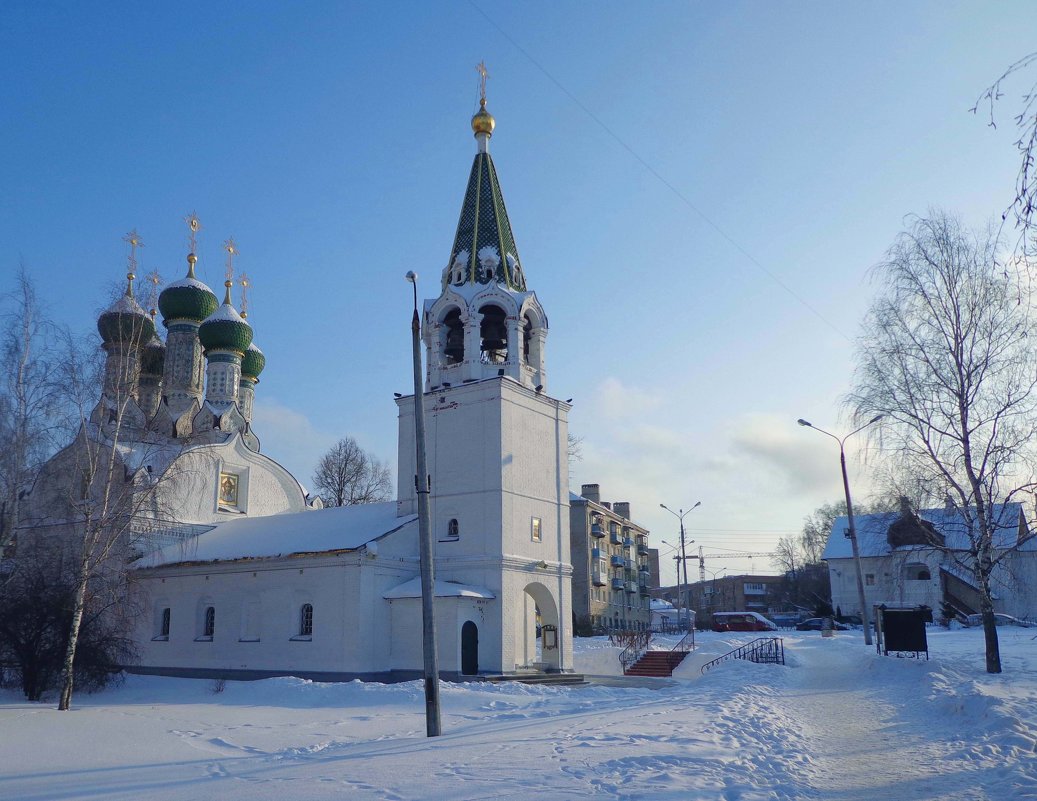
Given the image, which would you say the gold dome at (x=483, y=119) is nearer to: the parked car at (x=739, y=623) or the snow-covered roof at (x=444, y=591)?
the snow-covered roof at (x=444, y=591)

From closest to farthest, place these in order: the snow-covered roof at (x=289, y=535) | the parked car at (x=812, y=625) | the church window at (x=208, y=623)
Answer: the snow-covered roof at (x=289, y=535) < the church window at (x=208, y=623) < the parked car at (x=812, y=625)

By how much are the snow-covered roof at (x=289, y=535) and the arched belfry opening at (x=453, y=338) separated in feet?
17.0

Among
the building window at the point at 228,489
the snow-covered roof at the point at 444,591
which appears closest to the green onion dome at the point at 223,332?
the building window at the point at 228,489

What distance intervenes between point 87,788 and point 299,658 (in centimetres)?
1636

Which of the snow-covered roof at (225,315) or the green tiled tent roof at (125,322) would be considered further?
the snow-covered roof at (225,315)

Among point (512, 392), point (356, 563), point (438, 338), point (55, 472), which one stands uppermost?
point (438, 338)

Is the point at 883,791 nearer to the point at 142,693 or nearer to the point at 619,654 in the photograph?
the point at 142,693

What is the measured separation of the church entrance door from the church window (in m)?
8.66

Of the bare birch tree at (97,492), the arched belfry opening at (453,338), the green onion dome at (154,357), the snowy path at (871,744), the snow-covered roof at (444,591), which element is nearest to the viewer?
the snowy path at (871,744)

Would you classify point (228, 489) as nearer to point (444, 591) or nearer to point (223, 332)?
point (223, 332)

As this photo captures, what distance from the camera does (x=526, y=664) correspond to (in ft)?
82.8

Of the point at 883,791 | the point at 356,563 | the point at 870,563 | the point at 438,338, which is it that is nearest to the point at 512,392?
the point at 438,338

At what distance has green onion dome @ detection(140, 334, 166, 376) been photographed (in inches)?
1305

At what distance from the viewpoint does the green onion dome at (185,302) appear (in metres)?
36.5
